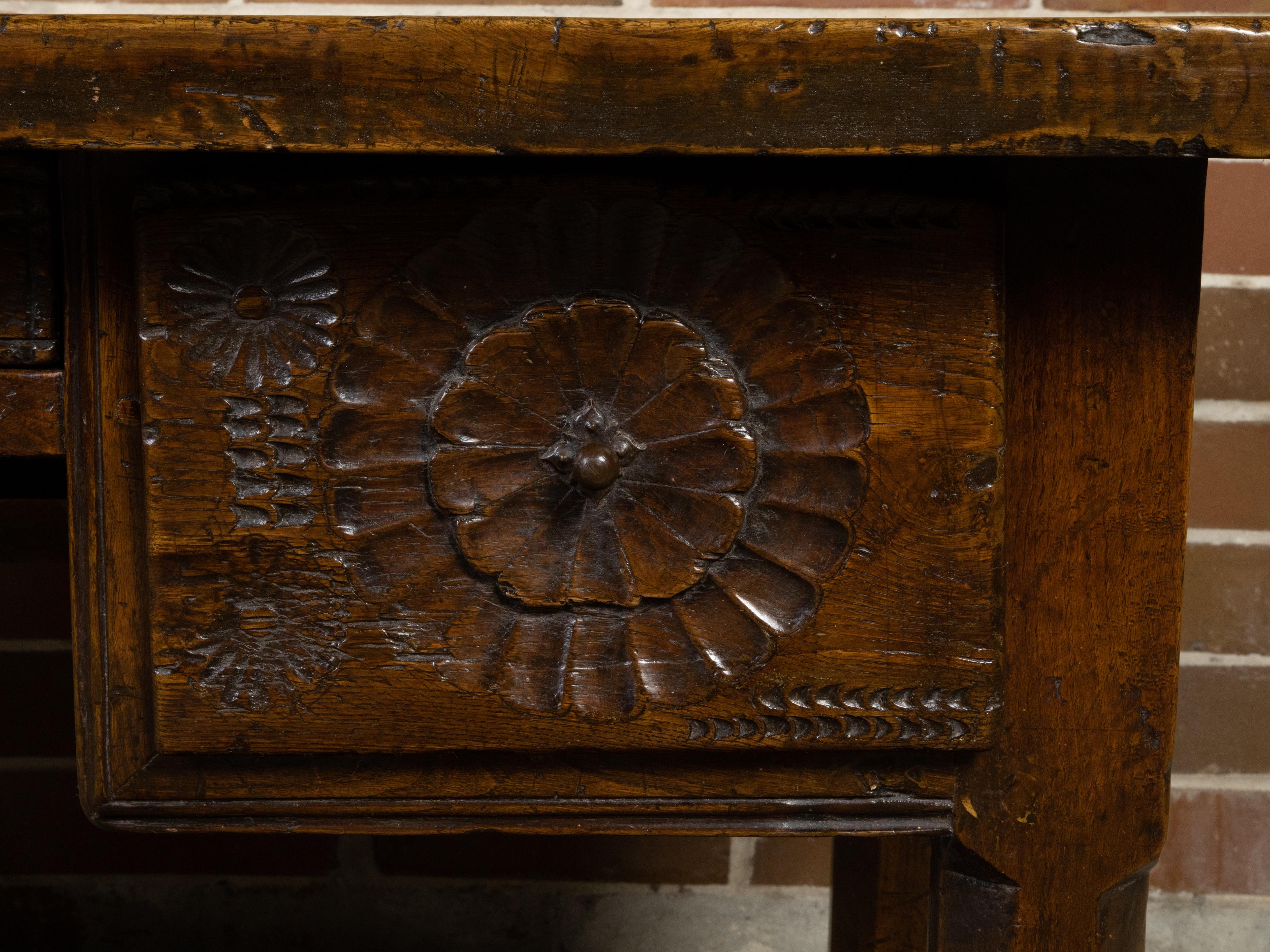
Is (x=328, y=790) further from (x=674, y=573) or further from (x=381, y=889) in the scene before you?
(x=381, y=889)

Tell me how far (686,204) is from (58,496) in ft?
1.50

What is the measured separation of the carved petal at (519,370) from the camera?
1.32 ft

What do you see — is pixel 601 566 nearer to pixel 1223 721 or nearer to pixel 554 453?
pixel 554 453

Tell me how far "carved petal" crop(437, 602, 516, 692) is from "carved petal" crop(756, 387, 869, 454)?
139mm

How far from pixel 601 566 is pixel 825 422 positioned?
111 millimetres

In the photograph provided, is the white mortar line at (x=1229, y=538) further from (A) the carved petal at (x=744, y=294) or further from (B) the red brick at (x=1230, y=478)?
(A) the carved petal at (x=744, y=294)

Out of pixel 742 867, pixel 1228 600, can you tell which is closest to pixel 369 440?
pixel 742 867

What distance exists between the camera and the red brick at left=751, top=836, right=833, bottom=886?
2.92ft

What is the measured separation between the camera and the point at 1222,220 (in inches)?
31.4

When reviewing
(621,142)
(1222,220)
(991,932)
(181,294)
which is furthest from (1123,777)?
(1222,220)

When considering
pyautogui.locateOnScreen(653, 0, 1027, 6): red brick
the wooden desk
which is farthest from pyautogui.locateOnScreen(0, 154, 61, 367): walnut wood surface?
pyautogui.locateOnScreen(653, 0, 1027, 6): red brick

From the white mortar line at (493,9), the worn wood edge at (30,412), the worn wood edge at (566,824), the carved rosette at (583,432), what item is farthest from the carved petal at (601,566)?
the white mortar line at (493,9)

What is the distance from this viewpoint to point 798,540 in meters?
0.42

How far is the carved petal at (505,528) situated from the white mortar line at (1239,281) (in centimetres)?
65
